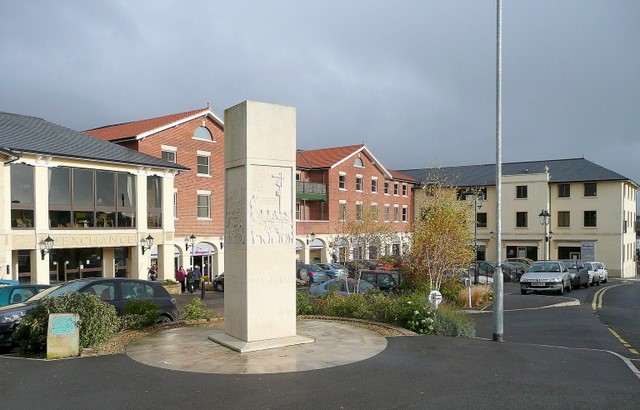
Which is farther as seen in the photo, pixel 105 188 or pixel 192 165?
pixel 192 165

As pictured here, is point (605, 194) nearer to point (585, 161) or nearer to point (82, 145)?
point (585, 161)

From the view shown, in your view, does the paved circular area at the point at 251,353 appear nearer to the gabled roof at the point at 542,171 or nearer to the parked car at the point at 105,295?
the parked car at the point at 105,295

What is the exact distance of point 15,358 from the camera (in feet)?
31.9

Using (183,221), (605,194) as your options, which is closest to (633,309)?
(183,221)

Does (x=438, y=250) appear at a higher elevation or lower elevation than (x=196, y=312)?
higher

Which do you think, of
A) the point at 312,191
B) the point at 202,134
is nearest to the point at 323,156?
the point at 312,191

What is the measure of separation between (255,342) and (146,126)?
93.9ft

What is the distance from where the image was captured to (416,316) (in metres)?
12.6

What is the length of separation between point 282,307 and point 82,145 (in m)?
22.8

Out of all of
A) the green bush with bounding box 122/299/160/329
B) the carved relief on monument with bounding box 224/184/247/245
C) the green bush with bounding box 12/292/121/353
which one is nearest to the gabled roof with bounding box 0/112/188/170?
the green bush with bounding box 122/299/160/329

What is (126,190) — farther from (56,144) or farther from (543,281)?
(543,281)

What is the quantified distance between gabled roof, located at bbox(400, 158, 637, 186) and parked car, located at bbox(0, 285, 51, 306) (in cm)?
4020

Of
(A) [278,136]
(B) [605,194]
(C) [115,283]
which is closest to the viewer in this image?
(A) [278,136]

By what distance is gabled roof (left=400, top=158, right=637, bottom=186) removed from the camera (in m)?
53.0
